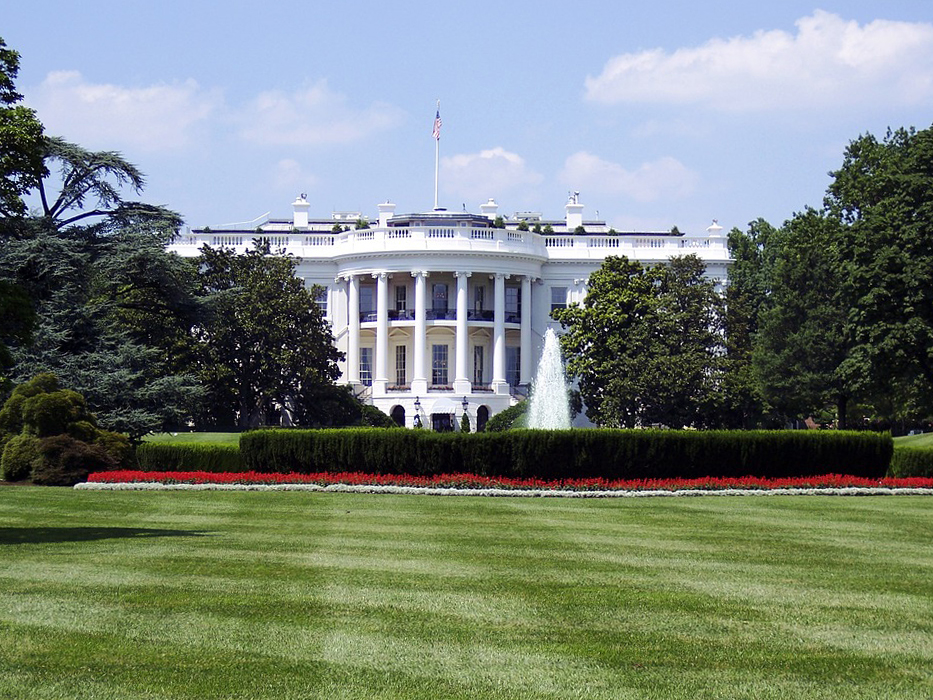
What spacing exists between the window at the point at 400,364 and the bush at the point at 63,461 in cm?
5128

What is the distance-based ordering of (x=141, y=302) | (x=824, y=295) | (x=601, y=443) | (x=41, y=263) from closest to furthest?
(x=601, y=443), (x=41, y=263), (x=141, y=302), (x=824, y=295)

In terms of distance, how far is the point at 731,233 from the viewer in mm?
95875

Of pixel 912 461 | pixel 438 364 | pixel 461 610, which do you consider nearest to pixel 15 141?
pixel 461 610

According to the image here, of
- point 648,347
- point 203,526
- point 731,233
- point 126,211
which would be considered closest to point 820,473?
point 203,526

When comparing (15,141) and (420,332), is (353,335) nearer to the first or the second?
(420,332)

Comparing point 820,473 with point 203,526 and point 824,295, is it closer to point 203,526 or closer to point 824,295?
point 203,526

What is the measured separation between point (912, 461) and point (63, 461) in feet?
73.9

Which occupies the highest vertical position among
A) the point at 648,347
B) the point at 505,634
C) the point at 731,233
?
the point at 731,233

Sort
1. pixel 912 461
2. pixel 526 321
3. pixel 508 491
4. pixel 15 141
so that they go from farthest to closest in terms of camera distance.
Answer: pixel 526 321 < pixel 912 461 < pixel 508 491 < pixel 15 141

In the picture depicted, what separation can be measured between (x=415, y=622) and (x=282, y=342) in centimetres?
5664

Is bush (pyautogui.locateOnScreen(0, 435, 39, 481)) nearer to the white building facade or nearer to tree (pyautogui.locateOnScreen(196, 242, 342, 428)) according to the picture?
tree (pyautogui.locateOnScreen(196, 242, 342, 428))

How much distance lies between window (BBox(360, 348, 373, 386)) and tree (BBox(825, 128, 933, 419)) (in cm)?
3928

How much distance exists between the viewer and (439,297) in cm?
8700

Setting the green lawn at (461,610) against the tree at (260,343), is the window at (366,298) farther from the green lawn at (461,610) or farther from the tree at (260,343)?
the green lawn at (461,610)
